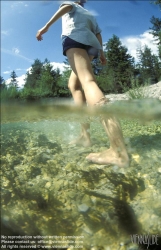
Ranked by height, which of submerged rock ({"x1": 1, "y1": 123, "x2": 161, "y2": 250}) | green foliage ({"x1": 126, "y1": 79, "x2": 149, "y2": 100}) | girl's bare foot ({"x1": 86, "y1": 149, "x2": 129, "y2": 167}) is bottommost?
submerged rock ({"x1": 1, "y1": 123, "x2": 161, "y2": 250})

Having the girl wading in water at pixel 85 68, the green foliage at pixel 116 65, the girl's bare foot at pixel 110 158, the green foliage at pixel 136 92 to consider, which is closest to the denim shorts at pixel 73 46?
the girl wading in water at pixel 85 68

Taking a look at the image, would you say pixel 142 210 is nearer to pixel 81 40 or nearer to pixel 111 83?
pixel 81 40

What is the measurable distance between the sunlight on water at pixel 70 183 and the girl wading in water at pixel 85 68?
2 cm

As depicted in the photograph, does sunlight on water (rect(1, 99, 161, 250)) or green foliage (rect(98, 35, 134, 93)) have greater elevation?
green foliage (rect(98, 35, 134, 93))

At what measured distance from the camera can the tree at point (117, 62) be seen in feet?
18.1

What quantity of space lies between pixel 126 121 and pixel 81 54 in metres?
0.39

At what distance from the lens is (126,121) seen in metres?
0.67

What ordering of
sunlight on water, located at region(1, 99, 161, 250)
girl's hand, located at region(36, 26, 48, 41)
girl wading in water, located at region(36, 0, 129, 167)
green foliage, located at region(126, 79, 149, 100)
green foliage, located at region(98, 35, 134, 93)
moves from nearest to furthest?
sunlight on water, located at region(1, 99, 161, 250)
girl wading in water, located at region(36, 0, 129, 167)
girl's hand, located at region(36, 26, 48, 41)
green foliage, located at region(126, 79, 149, 100)
green foliage, located at region(98, 35, 134, 93)

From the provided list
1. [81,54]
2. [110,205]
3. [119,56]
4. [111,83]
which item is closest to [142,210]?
[110,205]

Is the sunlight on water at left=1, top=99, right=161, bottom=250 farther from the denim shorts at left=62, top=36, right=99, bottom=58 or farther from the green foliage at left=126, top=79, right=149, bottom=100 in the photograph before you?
the green foliage at left=126, top=79, right=149, bottom=100

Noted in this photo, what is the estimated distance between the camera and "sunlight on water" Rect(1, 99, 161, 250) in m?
0.52

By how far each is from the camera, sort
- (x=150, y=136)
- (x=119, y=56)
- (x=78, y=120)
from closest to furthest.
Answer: (x=78, y=120) < (x=150, y=136) < (x=119, y=56)

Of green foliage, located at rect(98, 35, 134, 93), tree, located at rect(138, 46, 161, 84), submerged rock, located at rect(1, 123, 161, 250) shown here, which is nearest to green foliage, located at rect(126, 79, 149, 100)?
tree, located at rect(138, 46, 161, 84)

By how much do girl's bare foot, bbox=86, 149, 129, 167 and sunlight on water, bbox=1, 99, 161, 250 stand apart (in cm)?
1
